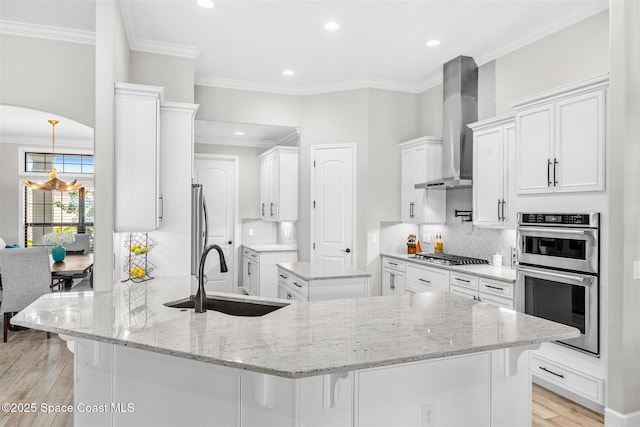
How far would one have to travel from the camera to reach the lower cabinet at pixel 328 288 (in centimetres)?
331

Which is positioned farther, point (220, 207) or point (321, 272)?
point (220, 207)

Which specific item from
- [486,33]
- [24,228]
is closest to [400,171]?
[486,33]

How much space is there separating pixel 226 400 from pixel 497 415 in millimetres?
1206

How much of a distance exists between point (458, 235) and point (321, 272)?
204 centimetres

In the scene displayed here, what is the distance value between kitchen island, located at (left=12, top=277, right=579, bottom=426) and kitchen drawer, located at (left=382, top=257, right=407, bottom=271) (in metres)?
2.65

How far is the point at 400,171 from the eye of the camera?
5297 mm

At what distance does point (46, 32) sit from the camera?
12.0ft

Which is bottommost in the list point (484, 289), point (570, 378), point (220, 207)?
point (570, 378)

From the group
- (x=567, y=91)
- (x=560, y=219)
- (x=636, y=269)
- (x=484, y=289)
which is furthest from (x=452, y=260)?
(x=567, y=91)

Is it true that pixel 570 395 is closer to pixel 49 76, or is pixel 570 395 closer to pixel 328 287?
pixel 328 287

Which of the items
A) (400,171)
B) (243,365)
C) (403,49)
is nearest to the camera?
(243,365)

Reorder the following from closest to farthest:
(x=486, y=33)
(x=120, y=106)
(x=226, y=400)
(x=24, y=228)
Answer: (x=226, y=400)
(x=120, y=106)
(x=486, y=33)
(x=24, y=228)

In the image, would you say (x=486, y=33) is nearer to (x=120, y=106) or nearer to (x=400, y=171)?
(x=400, y=171)

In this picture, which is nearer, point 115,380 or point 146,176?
point 115,380
